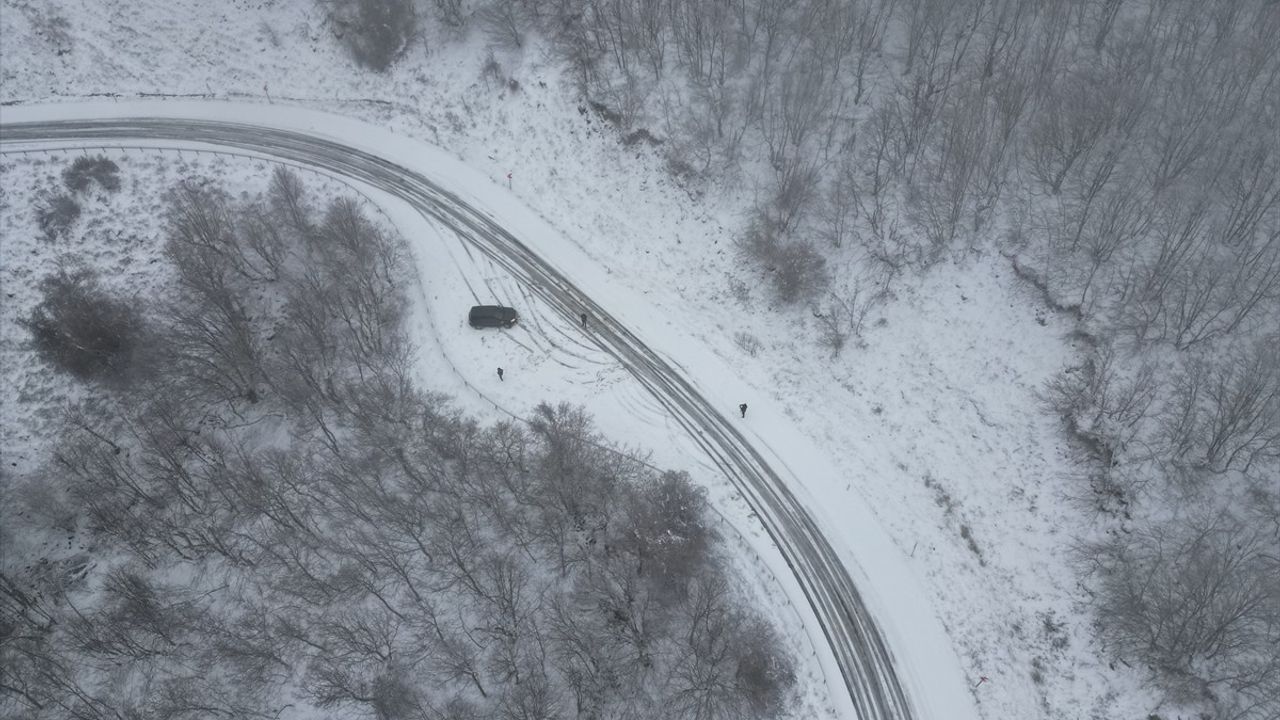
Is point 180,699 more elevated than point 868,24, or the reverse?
point 868,24

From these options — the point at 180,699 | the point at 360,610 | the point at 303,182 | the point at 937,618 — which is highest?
the point at 303,182

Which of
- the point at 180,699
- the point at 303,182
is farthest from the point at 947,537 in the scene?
the point at 303,182

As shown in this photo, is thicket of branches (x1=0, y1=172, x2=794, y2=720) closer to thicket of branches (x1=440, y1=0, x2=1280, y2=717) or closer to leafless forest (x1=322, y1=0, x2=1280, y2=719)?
leafless forest (x1=322, y1=0, x2=1280, y2=719)

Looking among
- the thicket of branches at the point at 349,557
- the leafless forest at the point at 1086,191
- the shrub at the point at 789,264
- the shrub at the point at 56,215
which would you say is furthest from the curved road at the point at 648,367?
the leafless forest at the point at 1086,191

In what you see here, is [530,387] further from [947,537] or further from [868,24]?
[868,24]

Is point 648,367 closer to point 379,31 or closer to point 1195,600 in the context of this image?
point 1195,600
